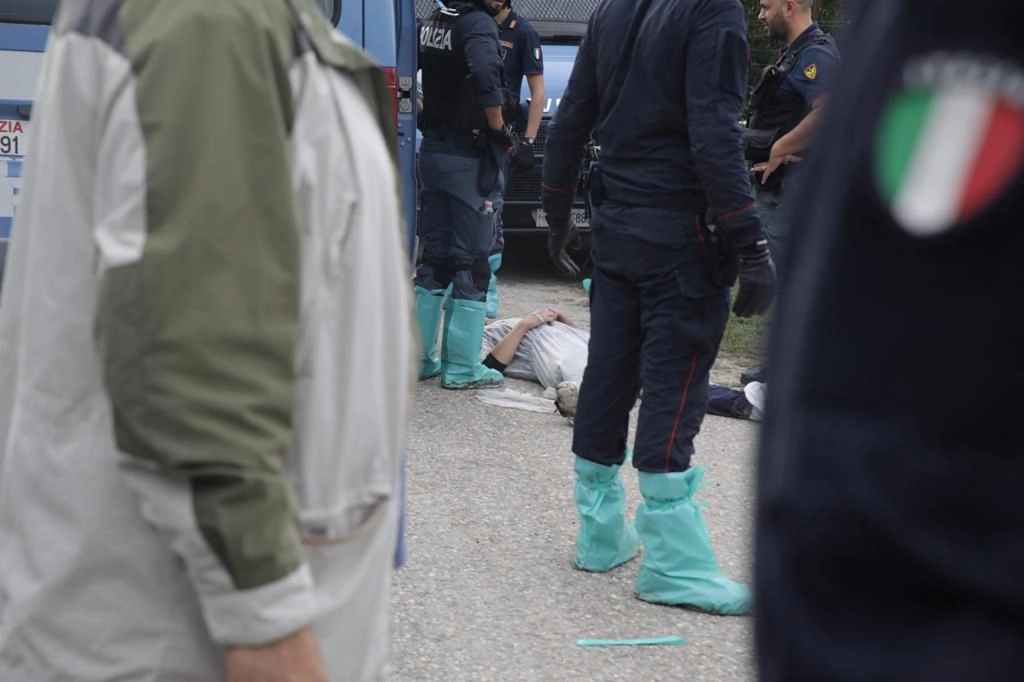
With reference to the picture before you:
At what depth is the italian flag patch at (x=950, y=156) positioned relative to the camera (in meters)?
0.72

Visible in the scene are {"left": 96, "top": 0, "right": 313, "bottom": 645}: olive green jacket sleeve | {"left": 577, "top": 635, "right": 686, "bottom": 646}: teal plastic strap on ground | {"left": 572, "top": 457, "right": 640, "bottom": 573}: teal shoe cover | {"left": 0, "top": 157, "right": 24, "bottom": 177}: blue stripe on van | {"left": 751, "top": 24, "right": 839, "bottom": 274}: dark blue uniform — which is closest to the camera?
{"left": 96, "top": 0, "right": 313, "bottom": 645}: olive green jacket sleeve

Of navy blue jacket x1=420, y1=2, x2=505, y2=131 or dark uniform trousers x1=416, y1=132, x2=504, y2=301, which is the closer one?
navy blue jacket x1=420, y1=2, x2=505, y2=131

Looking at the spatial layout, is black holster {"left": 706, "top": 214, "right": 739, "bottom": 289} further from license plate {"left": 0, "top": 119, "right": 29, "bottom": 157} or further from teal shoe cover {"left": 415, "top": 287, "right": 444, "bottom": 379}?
teal shoe cover {"left": 415, "top": 287, "right": 444, "bottom": 379}

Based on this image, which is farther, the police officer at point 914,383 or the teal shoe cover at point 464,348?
the teal shoe cover at point 464,348

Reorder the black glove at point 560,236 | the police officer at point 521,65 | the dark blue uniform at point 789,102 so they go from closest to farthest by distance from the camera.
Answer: the black glove at point 560,236, the dark blue uniform at point 789,102, the police officer at point 521,65

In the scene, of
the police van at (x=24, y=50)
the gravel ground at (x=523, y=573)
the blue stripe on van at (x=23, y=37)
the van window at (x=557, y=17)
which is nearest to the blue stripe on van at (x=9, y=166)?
the police van at (x=24, y=50)

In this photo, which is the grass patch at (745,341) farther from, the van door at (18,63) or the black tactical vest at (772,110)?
the van door at (18,63)

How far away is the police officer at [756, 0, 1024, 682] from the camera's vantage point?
72 centimetres

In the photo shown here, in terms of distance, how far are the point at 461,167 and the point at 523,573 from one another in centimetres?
291

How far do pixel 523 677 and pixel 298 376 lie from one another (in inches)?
98.9

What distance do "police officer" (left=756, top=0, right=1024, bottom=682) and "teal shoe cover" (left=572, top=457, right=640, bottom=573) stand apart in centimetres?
371

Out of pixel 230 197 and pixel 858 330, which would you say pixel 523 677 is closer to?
pixel 230 197

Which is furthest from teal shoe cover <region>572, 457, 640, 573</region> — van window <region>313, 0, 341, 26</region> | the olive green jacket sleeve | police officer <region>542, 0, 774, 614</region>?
the olive green jacket sleeve

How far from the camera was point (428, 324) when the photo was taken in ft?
23.9
